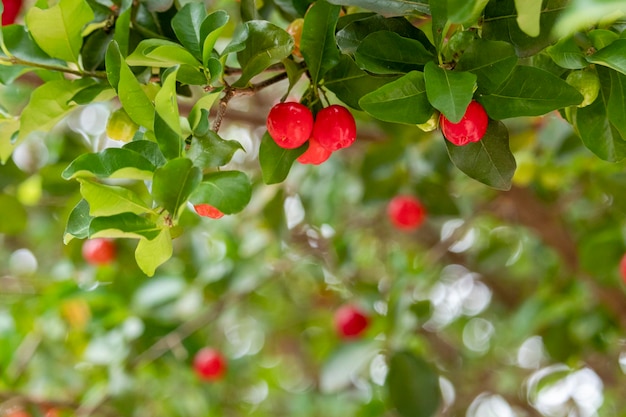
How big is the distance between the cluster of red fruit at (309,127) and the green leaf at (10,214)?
44.0 inches

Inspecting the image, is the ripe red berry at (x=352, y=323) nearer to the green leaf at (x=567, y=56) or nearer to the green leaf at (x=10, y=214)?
the green leaf at (x=10, y=214)

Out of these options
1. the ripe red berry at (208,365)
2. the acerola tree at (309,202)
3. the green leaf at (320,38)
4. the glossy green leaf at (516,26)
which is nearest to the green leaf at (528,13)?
the acerola tree at (309,202)

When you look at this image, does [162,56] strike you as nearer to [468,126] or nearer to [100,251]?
[468,126]

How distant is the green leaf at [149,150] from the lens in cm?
63

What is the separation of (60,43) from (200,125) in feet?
0.70

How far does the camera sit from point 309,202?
2.02 m

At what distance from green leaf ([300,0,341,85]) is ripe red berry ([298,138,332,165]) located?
0.07 m

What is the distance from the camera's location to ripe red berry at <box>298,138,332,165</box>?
728 mm

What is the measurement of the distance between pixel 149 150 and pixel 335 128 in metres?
0.18

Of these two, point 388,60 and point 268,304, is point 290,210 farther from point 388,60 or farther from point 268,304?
point 388,60

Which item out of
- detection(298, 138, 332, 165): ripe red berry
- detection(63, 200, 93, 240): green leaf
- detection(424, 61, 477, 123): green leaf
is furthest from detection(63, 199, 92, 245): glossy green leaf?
detection(424, 61, 477, 123): green leaf

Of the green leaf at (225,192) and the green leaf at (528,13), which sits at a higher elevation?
the green leaf at (528,13)

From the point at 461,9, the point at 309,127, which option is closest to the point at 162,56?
the point at 309,127

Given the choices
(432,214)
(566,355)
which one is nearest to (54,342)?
(432,214)
